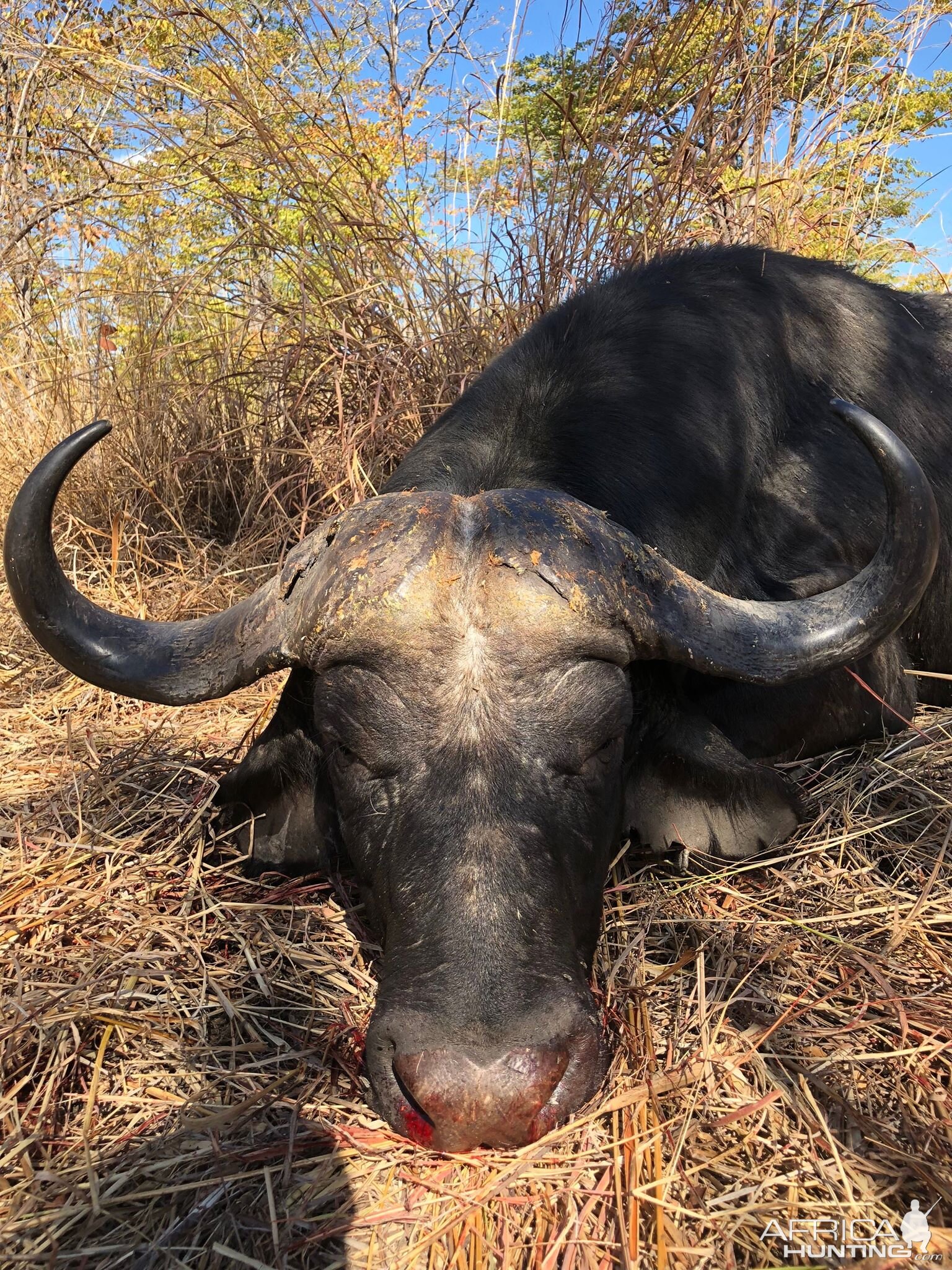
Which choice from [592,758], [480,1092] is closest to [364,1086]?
[480,1092]

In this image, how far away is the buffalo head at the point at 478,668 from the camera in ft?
6.39

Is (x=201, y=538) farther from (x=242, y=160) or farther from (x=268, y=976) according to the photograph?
(x=268, y=976)

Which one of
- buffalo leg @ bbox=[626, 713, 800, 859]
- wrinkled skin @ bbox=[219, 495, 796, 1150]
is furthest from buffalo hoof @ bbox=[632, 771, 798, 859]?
wrinkled skin @ bbox=[219, 495, 796, 1150]

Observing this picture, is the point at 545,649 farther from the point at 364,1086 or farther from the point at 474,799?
the point at 364,1086

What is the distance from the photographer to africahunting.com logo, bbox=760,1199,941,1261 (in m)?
1.53

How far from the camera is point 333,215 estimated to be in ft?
19.8

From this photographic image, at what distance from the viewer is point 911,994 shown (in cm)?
216

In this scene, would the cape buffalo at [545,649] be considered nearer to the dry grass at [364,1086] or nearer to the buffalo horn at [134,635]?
the buffalo horn at [134,635]

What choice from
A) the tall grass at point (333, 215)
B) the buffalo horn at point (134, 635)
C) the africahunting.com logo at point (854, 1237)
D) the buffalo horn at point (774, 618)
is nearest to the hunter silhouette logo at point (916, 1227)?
the africahunting.com logo at point (854, 1237)

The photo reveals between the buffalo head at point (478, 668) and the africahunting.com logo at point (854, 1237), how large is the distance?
1.53 ft

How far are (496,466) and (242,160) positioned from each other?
4.01 m

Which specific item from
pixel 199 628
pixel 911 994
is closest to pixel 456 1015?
pixel 911 994

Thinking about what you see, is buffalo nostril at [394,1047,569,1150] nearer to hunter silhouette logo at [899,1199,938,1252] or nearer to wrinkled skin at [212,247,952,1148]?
wrinkled skin at [212,247,952,1148]

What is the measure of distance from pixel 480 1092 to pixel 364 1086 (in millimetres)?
439
